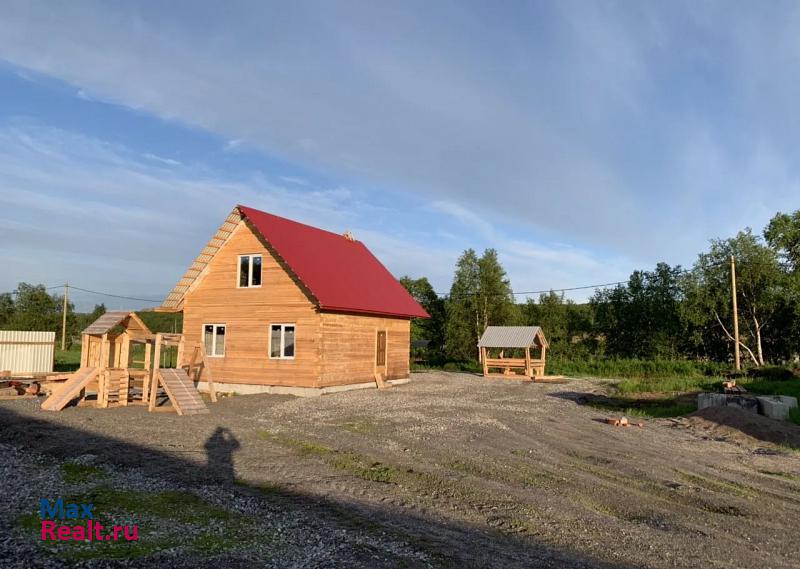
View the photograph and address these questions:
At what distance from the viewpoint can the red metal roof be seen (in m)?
23.1

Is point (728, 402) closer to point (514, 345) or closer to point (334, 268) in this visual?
point (514, 345)

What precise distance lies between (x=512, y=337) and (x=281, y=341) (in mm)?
16963

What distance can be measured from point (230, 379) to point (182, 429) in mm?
9218

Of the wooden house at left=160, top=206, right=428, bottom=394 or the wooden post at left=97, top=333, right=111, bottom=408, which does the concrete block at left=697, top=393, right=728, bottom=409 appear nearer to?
the wooden house at left=160, top=206, right=428, bottom=394

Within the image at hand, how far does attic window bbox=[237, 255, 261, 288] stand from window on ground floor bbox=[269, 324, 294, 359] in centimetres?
212

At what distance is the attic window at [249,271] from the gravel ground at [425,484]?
23.7ft

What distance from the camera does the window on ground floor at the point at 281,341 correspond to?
2272cm

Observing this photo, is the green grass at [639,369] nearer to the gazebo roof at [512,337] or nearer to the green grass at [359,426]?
the gazebo roof at [512,337]

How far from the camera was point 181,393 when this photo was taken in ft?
56.2

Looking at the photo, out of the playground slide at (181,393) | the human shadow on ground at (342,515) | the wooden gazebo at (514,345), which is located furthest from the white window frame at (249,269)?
the wooden gazebo at (514,345)

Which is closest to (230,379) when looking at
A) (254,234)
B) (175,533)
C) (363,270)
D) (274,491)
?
(254,234)

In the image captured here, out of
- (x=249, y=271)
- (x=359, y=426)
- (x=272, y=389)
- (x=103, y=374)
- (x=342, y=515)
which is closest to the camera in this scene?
(x=342, y=515)

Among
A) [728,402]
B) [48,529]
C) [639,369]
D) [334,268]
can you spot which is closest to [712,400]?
[728,402]

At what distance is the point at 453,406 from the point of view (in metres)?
19.7
